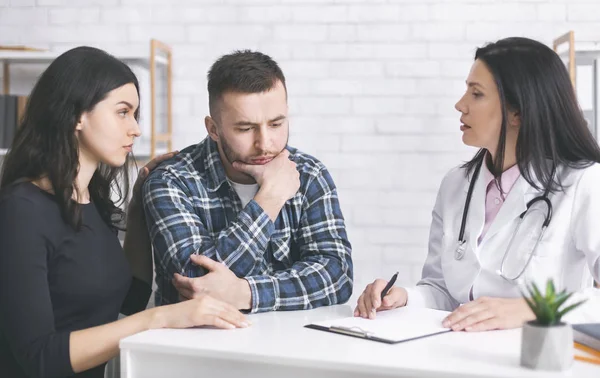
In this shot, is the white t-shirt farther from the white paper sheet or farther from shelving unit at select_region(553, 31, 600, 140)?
shelving unit at select_region(553, 31, 600, 140)

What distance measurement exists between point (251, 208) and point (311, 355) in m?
0.58

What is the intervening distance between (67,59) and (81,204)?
322 mm

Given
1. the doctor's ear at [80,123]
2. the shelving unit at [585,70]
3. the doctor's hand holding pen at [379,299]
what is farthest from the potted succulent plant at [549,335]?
the shelving unit at [585,70]

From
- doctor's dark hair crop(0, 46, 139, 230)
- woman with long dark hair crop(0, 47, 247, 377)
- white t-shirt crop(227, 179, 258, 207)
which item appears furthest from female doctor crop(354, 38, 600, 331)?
doctor's dark hair crop(0, 46, 139, 230)

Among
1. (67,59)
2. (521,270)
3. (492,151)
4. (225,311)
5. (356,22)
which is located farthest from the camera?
(356,22)

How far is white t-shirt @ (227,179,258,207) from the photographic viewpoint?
198 centimetres

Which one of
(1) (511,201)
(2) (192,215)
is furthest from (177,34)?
(1) (511,201)

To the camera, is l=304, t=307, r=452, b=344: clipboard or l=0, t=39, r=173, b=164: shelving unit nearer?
l=304, t=307, r=452, b=344: clipboard

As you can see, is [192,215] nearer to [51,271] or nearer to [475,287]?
[51,271]

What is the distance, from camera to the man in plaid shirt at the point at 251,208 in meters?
1.79

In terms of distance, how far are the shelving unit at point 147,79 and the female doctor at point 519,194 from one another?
190cm

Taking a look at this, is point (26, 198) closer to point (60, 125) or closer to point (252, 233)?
point (60, 125)

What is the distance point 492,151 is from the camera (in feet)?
6.37

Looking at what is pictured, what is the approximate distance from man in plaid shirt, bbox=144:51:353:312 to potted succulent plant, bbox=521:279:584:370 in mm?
672
